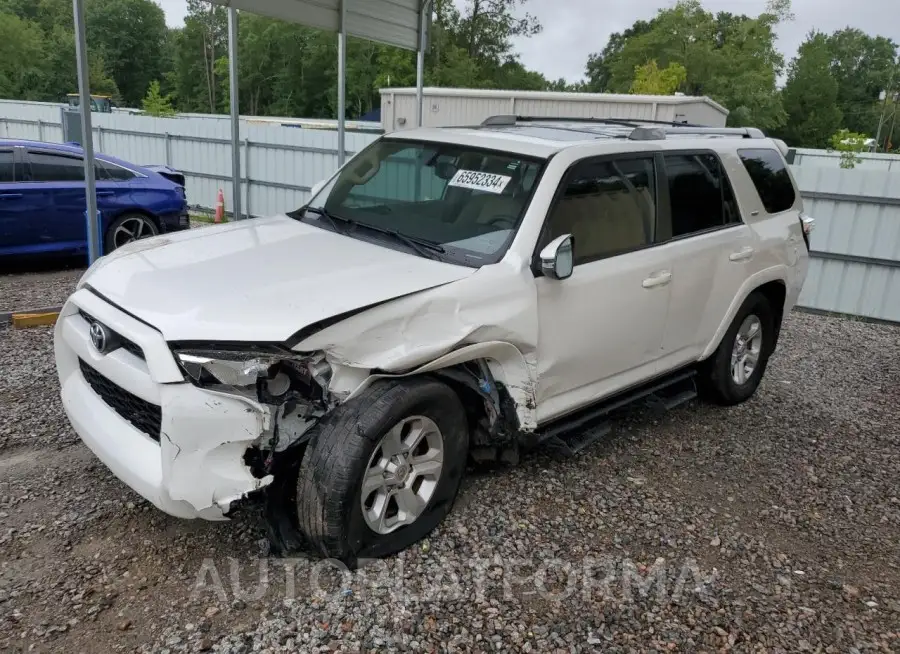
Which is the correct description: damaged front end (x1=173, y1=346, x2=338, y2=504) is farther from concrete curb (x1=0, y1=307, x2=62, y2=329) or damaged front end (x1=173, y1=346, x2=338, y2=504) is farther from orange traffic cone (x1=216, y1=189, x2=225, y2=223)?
orange traffic cone (x1=216, y1=189, x2=225, y2=223)

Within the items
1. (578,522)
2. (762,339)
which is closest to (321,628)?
(578,522)

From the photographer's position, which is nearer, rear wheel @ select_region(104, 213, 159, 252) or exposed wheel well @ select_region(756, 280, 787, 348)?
exposed wheel well @ select_region(756, 280, 787, 348)

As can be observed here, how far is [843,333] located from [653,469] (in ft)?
17.1

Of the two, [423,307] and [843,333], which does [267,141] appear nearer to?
[843,333]

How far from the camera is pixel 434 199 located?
4.19 meters

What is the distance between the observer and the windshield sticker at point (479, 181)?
4062 mm

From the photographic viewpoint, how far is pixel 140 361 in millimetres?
3105

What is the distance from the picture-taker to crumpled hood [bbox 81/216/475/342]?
296cm

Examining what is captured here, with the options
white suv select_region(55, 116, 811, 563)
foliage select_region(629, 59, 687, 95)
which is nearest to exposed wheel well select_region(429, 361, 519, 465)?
white suv select_region(55, 116, 811, 563)

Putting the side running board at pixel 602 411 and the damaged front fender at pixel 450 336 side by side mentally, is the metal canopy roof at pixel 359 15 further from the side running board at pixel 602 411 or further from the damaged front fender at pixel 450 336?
the side running board at pixel 602 411

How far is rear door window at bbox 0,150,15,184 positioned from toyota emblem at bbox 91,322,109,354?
6485 millimetres

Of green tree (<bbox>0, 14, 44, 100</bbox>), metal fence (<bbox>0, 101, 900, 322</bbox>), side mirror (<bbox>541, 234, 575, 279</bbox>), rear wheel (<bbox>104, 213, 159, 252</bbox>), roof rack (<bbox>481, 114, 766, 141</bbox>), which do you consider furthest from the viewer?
green tree (<bbox>0, 14, 44, 100</bbox>)

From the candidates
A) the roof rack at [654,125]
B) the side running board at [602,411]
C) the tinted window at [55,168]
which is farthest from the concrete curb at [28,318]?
the side running board at [602,411]

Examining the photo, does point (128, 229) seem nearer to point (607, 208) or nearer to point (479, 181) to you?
point (479, 181)
